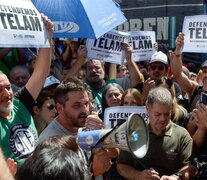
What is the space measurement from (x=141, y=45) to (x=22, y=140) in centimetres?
353

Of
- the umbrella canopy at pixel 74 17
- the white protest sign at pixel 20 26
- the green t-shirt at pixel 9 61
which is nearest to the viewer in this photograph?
the white protest sign at pixel 20 26

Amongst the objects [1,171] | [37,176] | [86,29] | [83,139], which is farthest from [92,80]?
[1,171]

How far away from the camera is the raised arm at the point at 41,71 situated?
352 cm

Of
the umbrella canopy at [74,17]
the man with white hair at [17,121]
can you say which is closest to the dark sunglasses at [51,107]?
the umbrella canopy at [74,17]

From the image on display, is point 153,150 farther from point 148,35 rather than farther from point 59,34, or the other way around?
point 148,35

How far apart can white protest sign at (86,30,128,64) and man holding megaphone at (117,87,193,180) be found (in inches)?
84.9

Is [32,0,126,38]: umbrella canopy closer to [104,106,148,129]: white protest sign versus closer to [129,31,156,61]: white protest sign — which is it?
[104,106,148,129]: white protest sign

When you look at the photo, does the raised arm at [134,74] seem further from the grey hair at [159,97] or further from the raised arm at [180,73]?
the grey hair at [159,97]

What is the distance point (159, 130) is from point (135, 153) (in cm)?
106

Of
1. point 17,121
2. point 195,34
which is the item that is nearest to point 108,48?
point 195,34

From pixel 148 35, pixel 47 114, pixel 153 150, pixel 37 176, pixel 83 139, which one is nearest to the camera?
pixel 37 176

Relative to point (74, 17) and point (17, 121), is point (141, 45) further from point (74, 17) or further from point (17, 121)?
point (17, 121)

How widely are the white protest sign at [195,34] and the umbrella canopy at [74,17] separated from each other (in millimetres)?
1319

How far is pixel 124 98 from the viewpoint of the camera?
15.4 feet
